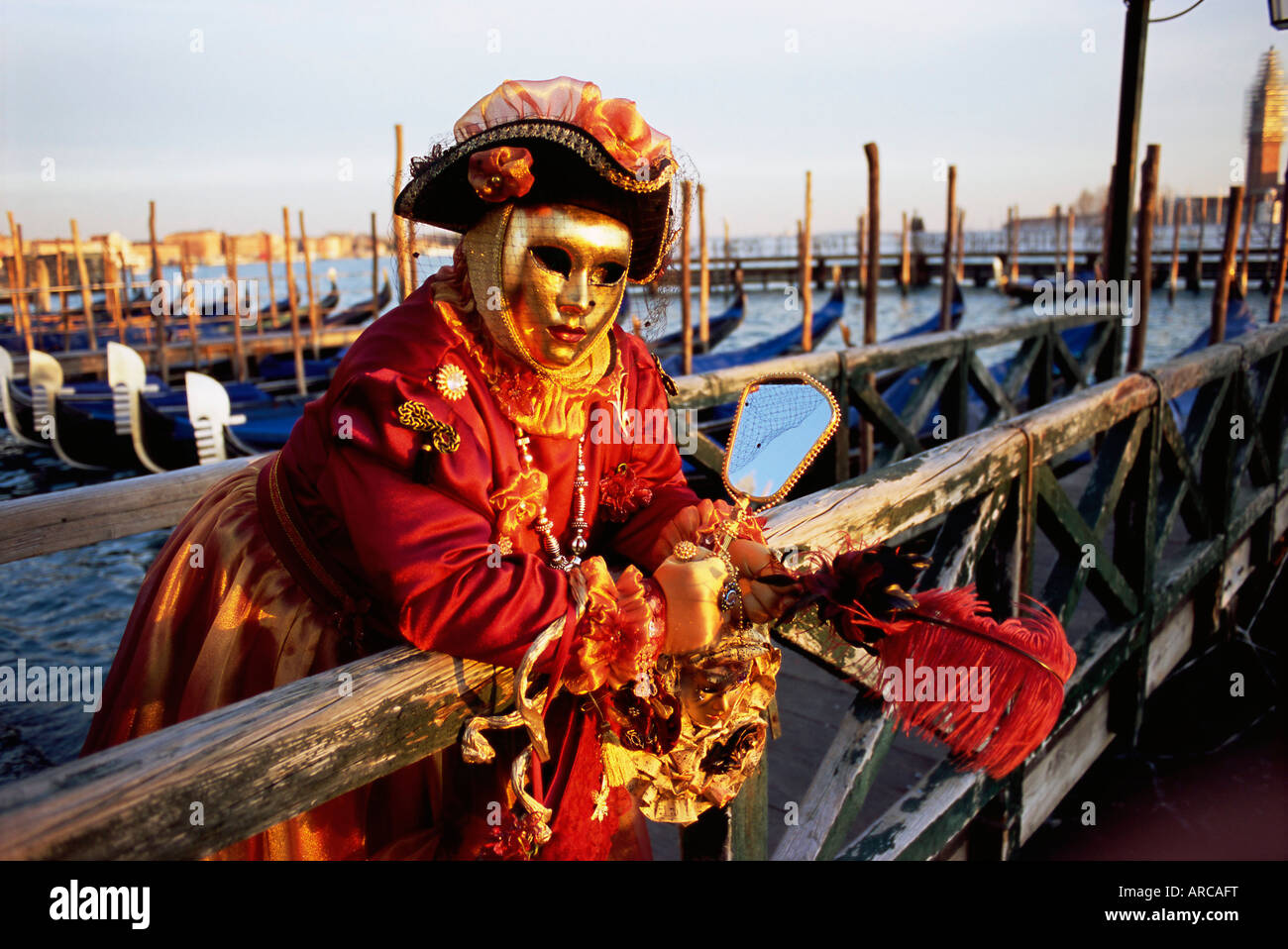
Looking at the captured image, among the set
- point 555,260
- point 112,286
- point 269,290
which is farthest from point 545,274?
point 112,286

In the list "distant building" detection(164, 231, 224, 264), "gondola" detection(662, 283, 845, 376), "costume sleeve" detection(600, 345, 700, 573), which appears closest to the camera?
"costume sleeve" detection(600, 345, 700, 573)

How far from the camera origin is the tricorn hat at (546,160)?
4.18ft

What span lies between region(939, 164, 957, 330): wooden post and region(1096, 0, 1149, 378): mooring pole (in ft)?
23.6

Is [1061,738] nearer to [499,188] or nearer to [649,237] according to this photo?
[649,237]

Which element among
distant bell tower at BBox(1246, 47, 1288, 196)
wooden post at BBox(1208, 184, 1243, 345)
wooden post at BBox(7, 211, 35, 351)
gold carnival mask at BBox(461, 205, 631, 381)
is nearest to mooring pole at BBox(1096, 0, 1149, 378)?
gold carnival mask at BBox(461, 205, 631, 381)

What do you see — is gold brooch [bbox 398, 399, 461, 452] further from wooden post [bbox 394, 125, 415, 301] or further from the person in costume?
wooden post [bbox 394, 125, 415, 301]

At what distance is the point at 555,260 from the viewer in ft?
4.49

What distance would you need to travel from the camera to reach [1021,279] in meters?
38.8

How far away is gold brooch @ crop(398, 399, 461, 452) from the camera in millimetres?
1219

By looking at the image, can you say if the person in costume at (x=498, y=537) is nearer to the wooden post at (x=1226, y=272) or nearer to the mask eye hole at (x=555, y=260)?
the mask eye hole at (x=555, y=260)

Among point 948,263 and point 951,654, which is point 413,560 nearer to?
point 951,654

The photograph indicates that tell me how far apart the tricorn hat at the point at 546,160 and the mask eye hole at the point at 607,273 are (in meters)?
0.08
